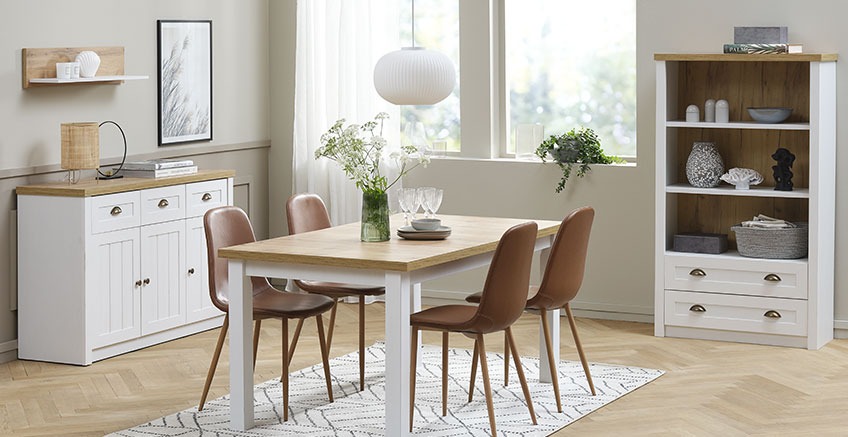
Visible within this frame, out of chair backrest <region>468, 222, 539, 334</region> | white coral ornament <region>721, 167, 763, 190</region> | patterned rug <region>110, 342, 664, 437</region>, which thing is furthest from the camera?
white coral ornament <region>721, 167, 763, 190</region>

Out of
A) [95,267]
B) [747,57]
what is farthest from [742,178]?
[95,267]

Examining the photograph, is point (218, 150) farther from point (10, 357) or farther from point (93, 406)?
point (93, 406)

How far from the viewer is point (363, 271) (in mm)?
4605

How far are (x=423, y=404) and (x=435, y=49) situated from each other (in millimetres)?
3096

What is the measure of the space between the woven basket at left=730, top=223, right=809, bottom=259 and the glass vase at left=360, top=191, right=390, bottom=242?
2.25 meters

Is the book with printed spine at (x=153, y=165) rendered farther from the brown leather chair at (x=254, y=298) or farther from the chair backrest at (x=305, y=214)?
the brown leather chair at (x=254, y=298)

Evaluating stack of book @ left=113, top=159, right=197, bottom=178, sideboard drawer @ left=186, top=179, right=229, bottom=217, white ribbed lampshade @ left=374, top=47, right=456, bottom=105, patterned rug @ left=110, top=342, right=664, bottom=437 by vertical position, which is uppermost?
white ribbed lampshade @ left=374, top=47, right=456, bottom=105

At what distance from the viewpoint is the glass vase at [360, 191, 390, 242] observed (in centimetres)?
508

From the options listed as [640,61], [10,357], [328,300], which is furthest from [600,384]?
[10,357]

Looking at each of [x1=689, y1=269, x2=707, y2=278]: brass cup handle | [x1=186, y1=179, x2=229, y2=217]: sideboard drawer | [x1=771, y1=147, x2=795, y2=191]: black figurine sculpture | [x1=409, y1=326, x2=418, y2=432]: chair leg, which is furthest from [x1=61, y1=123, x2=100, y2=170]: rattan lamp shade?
[x1=771, y1=147, x2=795, y2=191]: black figurine sculpture

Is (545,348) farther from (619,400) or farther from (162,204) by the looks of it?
(162,204)

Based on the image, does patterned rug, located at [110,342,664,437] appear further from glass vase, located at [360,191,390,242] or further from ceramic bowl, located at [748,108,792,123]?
ceramic bowl, located at [748,108,792,123]

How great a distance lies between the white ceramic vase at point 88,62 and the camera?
6.34 meters

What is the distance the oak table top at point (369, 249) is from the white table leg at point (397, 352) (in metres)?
0.08
